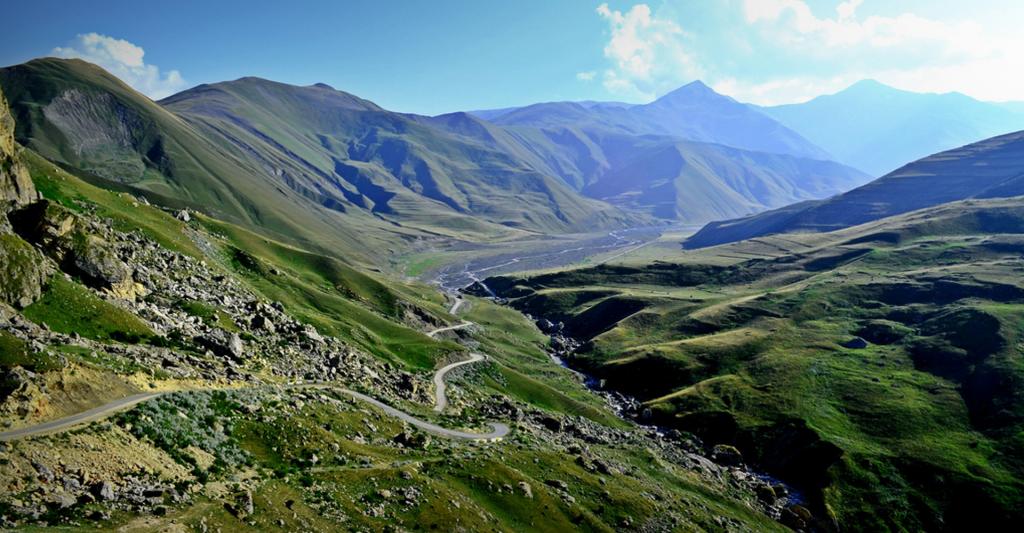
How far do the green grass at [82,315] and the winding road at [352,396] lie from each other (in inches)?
511

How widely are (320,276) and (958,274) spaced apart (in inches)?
8279

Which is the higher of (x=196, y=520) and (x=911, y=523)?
(x=196, y=520)

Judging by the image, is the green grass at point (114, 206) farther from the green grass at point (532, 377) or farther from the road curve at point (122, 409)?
the green grass at point (532, 377)

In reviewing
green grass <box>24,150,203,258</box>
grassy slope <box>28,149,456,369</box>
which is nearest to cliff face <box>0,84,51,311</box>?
green grass <box>24,150,203,258</box>

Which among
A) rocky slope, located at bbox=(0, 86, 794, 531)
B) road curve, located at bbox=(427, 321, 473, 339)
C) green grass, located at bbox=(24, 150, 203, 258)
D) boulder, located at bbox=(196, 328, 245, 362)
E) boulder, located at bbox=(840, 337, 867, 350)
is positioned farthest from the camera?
boulder, located at bbox=(840, 337, 867, 350)

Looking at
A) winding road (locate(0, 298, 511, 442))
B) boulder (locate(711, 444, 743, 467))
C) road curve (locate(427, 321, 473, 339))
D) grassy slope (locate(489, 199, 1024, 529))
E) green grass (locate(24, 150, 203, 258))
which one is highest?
green grass (locate(24, 150, 203, 258))

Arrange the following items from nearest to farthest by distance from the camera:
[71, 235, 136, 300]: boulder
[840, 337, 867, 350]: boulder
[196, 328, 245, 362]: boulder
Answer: [71, 235, 136, 300]: boulder → [196, 328, 245, 362]: boulder → [840, 337, 867, 350]: boulder

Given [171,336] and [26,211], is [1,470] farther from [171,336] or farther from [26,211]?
[26,211]

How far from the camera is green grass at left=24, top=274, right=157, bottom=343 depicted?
172ft

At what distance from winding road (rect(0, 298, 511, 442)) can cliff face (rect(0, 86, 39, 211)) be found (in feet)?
128

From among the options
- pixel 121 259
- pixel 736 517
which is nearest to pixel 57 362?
pixel 121 259

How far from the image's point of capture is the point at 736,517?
81.2 meters

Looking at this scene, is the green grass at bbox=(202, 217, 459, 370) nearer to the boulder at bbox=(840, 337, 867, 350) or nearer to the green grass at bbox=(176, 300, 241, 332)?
the green grass at bbox=(176, 300, 241, 332)

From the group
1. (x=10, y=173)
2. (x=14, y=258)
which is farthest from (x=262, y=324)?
(x=10, y=173)
